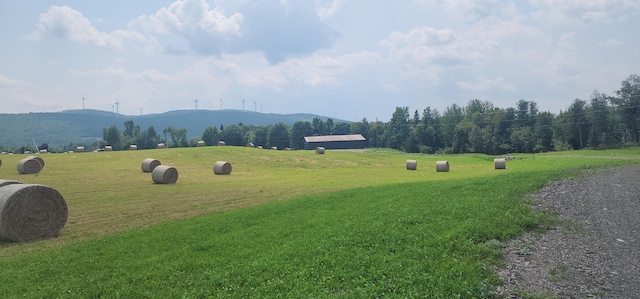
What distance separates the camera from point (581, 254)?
37.2ft

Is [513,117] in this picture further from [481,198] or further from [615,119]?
[481,198]

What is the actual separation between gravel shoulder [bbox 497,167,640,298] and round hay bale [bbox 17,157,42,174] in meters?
49.3

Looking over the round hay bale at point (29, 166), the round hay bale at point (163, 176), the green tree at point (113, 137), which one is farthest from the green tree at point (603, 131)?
the green tree at point (113, 137)

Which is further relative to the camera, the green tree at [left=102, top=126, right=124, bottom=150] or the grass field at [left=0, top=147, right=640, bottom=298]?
the green tree at [left=102, top=126, right=124, bottom=150]

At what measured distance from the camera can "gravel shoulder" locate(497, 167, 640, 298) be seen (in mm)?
9211

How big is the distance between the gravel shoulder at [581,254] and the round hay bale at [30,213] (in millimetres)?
19508

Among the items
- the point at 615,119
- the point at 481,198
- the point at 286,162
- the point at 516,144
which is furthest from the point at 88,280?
the point at 516,144

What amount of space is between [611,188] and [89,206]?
28.9 m

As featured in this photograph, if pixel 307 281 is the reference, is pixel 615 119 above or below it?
above

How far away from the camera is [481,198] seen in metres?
19.4

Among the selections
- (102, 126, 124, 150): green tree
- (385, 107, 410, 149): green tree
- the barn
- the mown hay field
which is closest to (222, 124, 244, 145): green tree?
the barn

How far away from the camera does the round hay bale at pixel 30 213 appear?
18.6m

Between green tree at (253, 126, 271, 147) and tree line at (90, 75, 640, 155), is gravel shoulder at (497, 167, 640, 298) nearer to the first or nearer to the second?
tree line at (90, 75, 640, 155)

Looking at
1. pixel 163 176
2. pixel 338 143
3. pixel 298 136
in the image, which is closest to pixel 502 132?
pixel 338 143
